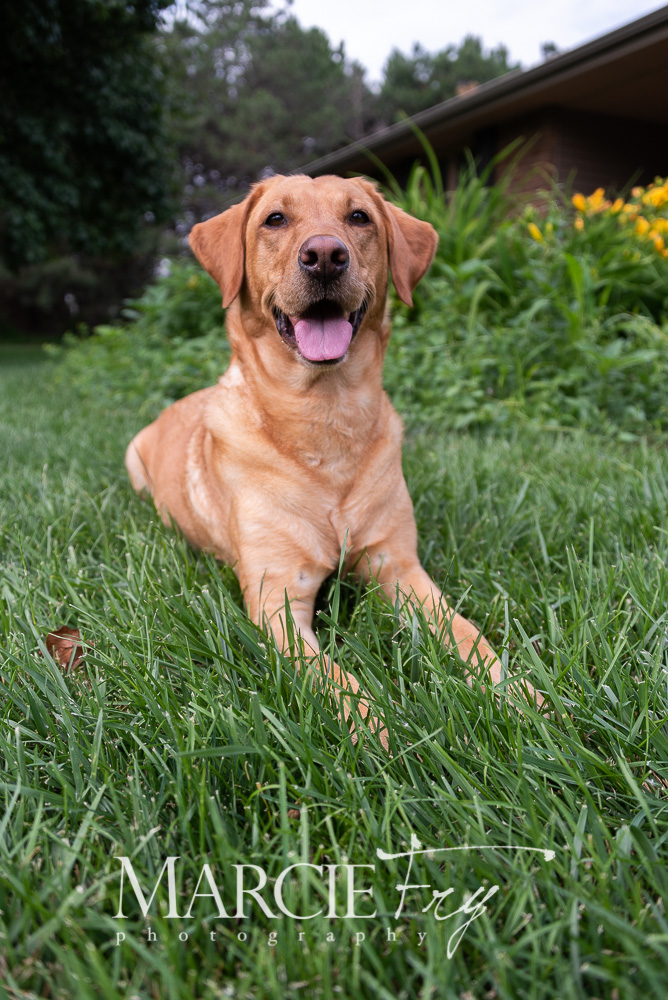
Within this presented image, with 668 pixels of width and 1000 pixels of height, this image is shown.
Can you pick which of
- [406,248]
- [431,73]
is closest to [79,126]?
[406,248]

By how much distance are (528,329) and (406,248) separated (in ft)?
7.58

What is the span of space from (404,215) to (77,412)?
12.7 feet

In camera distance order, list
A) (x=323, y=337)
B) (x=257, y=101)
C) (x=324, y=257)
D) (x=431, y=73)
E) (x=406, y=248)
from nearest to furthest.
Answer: (x=324, y=257) < (x=323, y=337) < (x=406, y=248) < (x=257, y=101) < (x=431, y=73)

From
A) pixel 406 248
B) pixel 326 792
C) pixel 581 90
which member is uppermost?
pixel 581 90

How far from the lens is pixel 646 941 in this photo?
77 cm

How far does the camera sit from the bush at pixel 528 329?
399cm

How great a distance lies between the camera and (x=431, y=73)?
32.6 metres

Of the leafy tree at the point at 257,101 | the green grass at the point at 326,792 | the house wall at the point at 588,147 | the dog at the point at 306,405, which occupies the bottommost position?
the green grass at the point at 326,792

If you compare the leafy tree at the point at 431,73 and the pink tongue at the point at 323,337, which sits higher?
A: the leafy tree at the point at 431,73

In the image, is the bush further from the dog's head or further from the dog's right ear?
the dog's right ear

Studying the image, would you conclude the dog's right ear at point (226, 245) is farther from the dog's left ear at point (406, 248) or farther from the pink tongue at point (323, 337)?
the dog's left ear at point (406, 248)

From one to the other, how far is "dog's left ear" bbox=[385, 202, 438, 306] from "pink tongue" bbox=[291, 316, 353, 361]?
1.41 feet

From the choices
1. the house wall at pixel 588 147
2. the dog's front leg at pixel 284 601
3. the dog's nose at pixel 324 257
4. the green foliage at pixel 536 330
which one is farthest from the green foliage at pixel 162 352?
the house wall at pixel 588 147

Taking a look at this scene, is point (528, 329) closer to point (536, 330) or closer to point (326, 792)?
point (536, 330)
